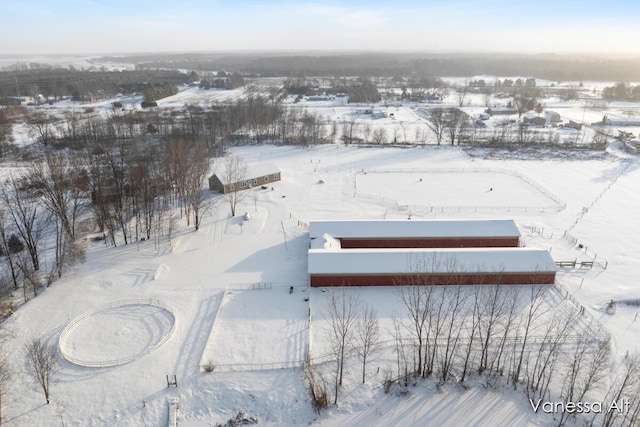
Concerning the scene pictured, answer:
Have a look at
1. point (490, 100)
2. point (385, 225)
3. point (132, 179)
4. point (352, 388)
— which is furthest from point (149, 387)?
point (490, 100)

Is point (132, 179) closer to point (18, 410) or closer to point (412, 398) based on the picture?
point (18, 410)

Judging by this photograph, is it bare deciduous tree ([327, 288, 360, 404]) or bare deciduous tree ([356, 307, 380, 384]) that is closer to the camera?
bare deciduous tree ([327, 288, 360, 404])

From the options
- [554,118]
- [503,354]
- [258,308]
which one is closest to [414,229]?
[503,354]

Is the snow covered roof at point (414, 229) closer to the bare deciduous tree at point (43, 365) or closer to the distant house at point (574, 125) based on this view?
the bare deciduous tree at point (43, 365)

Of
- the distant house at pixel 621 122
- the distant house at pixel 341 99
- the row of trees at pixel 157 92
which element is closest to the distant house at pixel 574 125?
the distant house at pixel 621 122

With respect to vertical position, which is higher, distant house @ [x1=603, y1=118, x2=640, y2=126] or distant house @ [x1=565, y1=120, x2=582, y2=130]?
distant house @ [x1=603, y1=118, x2=640, y2=126]

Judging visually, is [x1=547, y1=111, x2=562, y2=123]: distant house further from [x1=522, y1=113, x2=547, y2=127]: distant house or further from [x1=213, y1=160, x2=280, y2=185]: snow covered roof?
[x1=213, y1=160, x2=280, y2=185]: snow covered roof

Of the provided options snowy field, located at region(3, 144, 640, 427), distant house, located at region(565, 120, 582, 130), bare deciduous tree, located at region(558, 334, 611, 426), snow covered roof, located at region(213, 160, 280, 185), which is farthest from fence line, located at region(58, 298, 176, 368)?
distant house, located at region(565, 120, 582, 130)
